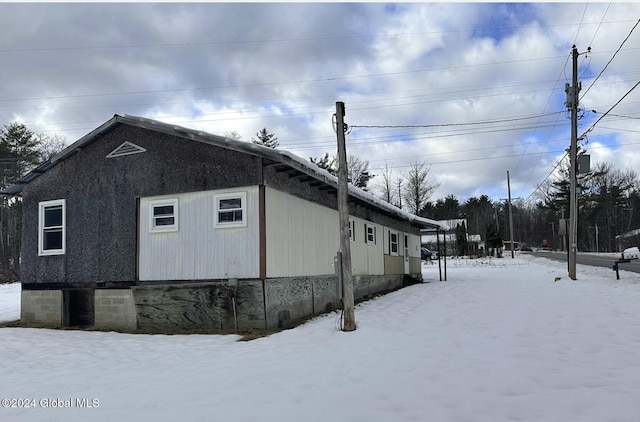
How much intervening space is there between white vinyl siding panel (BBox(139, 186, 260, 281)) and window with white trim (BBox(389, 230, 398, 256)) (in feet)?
31.3

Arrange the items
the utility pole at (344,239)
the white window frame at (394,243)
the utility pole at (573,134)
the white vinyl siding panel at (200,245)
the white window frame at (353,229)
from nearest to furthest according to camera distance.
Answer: the utility pole at (344,239) → the white vinyl siding panel at (200,245) → the white window frame at (353,229) → the utility pole at (573,134) → the white window frame at (394,243)

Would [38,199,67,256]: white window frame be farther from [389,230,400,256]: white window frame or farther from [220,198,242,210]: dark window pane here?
[389,230,400,256]: white window frame

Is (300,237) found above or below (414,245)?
above

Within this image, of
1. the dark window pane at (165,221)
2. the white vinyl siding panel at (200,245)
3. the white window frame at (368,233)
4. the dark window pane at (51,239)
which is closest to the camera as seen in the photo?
the white vinyl siding panel at (200,245)

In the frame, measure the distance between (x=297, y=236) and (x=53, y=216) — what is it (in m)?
6.43

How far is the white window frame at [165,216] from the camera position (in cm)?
1053

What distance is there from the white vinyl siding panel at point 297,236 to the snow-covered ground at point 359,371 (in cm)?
139

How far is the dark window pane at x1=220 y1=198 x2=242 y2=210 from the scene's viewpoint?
32.8 ft

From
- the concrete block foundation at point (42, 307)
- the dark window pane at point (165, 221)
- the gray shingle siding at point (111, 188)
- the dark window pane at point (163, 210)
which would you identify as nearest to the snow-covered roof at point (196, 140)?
the gray shingle siding at point (111, 188)

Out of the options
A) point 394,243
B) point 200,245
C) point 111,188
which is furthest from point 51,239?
point 394,243

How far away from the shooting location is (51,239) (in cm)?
1213

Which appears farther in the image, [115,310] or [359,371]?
[115,310]

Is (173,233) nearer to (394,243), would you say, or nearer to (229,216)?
(229,216)

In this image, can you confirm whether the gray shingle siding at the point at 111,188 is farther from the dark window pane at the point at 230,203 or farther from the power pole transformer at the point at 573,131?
the power pole transformer at the point at 573,131
